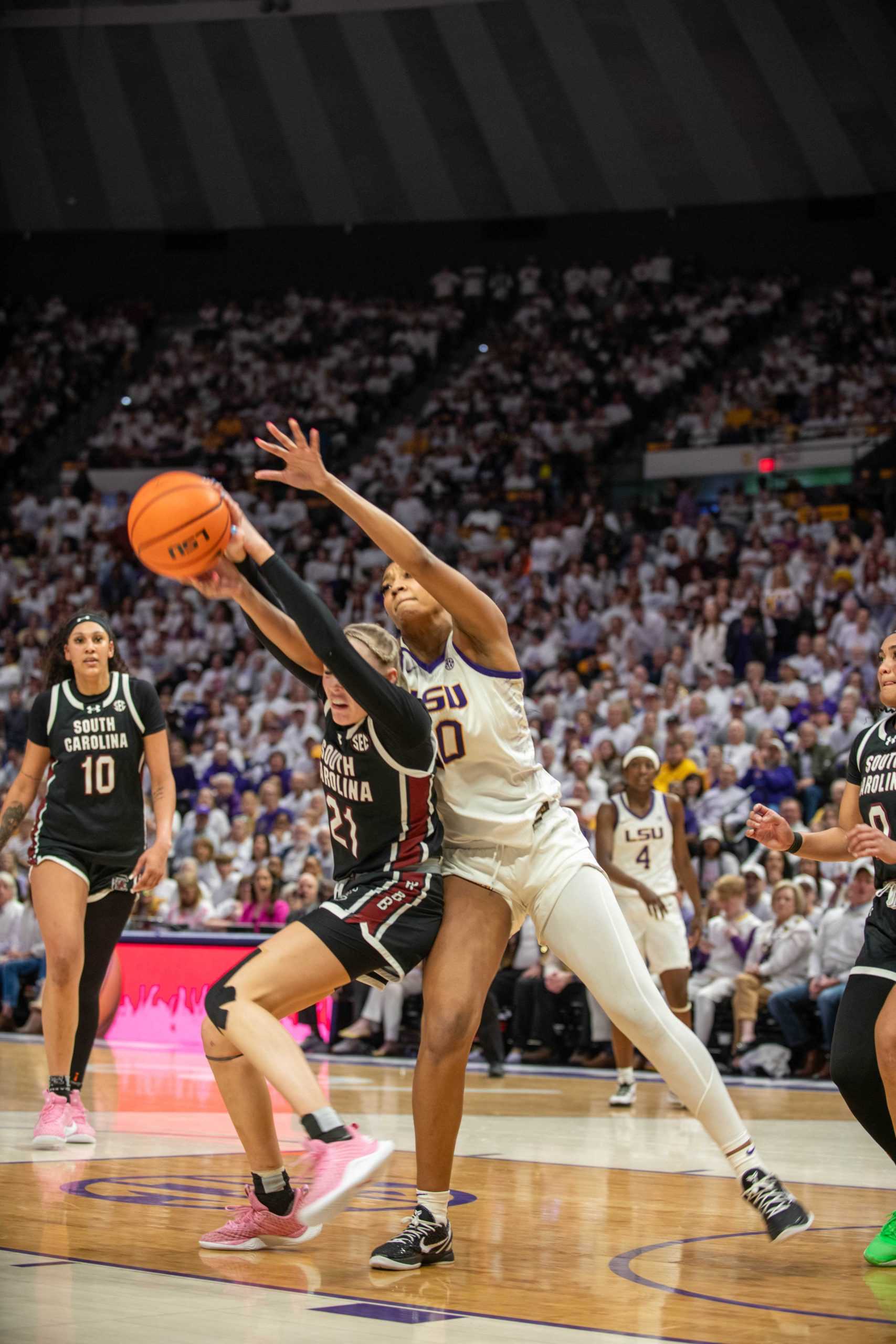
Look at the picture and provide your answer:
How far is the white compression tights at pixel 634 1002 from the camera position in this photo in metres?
4.39

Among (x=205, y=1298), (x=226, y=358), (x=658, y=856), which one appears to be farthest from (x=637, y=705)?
(x=226, y=358)

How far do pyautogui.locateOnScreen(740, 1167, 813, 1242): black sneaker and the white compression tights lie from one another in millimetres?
125

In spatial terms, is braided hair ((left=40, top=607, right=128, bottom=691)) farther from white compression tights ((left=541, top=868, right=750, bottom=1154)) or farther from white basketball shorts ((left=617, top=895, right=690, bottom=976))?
white basketball shorts ((left=617, top=895, right=690, bottom=976))

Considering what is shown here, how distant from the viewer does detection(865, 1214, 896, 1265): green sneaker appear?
14.2 ft

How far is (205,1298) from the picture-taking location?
366 centimetres

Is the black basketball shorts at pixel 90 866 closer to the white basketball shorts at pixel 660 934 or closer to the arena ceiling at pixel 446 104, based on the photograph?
the white basketball shorts at pixel 660 934

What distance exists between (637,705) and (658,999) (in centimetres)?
1072

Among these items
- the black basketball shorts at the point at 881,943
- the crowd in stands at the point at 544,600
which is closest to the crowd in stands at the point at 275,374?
the crowd in stands at the point at 544,600

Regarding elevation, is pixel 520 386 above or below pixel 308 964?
above

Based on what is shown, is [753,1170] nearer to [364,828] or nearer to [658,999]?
[658,999]

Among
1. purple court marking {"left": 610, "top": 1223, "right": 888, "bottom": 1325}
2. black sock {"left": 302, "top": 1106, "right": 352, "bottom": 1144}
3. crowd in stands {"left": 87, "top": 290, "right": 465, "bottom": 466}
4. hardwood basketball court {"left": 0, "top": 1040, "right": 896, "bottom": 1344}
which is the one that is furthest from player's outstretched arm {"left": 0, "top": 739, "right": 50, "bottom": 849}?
crowd in stands {"left": 87, "top": 290, "right": 465, "bottom": 466}

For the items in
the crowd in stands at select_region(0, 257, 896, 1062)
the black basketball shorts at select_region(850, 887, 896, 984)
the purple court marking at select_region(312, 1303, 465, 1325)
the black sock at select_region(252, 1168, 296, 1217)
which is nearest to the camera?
the purple court marking at select_region(312, 1303, 465, 1325)

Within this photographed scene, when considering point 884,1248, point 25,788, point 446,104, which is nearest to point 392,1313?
point 884,1248

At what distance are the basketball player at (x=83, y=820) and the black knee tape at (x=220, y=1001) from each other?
2387 mm
